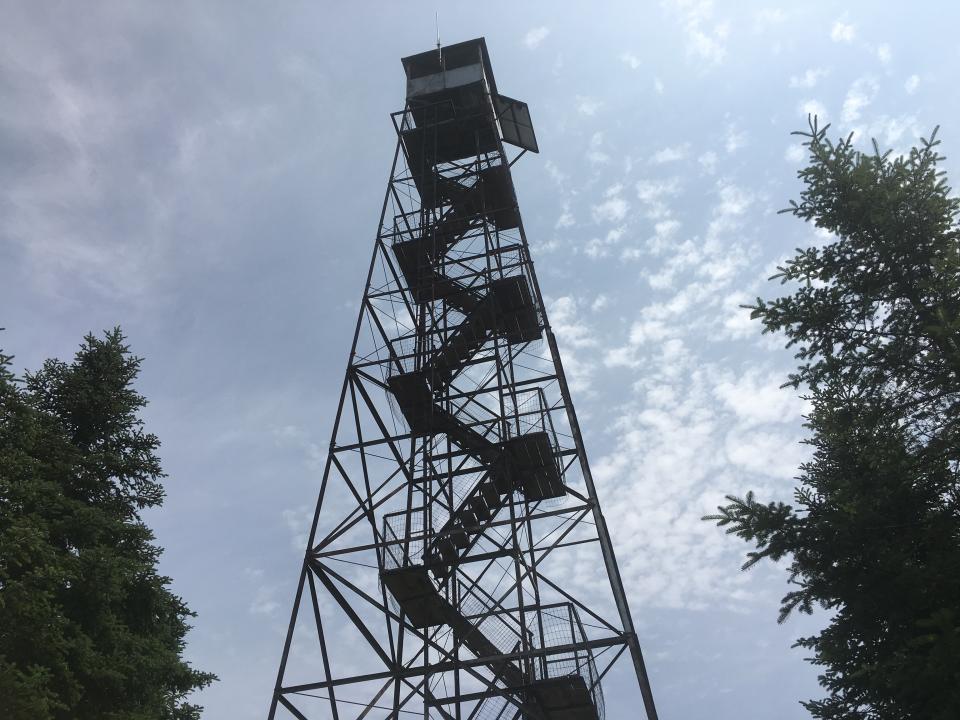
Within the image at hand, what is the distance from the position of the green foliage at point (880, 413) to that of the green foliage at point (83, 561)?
30.7 feet

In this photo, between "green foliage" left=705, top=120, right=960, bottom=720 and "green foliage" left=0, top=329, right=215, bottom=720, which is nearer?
"green foliage" left=705, top=120, right=960, bottom=720

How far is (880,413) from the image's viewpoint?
895 cm

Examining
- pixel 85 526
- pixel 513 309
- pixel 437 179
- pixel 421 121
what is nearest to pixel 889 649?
pixel 513 309

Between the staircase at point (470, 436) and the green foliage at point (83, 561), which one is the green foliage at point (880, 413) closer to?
the staircase at point (470, 436)

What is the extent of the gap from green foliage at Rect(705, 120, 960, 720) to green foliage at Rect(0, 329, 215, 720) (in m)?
9.37

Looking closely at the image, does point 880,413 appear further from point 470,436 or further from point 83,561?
point 83,561

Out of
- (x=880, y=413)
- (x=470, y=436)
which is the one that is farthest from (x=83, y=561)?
(x=880, y=413)

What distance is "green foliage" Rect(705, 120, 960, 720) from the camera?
831cm

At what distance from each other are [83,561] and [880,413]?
11736mm

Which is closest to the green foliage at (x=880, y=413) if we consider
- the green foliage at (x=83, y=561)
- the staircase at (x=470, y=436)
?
the staircase at (x=470, y=436)

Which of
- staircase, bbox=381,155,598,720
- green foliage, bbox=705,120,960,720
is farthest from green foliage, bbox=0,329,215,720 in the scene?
green foliage, bbox=705,120,960,720

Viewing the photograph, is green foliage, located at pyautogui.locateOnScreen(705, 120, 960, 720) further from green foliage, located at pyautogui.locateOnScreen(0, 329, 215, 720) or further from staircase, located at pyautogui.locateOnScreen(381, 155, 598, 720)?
green foliage, located at pyautogui.locateOnScreen(0, 329, 215, 720)

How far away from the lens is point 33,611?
34.4 ft

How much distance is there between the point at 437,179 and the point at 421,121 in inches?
96.9
